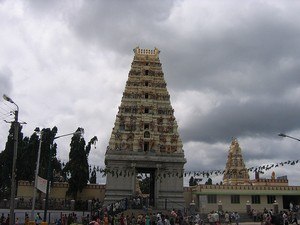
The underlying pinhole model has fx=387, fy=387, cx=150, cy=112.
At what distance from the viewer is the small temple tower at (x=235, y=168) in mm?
84250

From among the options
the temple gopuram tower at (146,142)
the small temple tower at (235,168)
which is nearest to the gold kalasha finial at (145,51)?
the temple gopuram tower at (146,142)

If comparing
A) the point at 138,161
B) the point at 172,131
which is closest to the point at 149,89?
the point at 172,131

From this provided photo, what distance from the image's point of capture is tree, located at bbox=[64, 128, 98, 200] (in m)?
51.5

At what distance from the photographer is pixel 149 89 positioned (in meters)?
55.7

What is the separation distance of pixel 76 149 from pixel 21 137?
866 centimetres

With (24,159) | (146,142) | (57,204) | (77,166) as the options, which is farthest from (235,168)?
(24,159)

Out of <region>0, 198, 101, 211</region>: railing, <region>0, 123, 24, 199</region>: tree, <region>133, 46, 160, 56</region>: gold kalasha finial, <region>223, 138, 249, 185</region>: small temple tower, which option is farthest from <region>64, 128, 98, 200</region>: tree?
<region>223, 138, 249, 185</region>: small temple tower

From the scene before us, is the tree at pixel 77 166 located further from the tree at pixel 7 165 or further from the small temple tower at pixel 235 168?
the small temple tower at pixel 235 168

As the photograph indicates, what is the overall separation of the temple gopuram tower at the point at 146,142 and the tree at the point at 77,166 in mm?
3944

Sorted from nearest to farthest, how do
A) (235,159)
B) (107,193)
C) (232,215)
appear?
(232,215)
(107,193)
(235,159)

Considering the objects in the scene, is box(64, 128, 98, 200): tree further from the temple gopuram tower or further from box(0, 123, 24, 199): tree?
box(0, 123, 24, 199): tree

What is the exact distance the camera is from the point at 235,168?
3398 inches

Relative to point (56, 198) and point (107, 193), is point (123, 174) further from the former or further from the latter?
point (56, 198)

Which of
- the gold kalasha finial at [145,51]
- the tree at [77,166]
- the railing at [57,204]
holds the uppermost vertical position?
the gold kalasha finial at [145,51]
